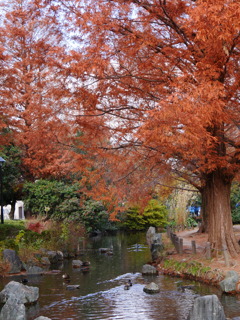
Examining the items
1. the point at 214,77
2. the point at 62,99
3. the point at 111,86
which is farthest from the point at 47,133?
the point at 214,77

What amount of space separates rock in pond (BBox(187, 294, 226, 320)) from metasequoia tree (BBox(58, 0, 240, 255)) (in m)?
3.01

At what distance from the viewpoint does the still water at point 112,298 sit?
8641 mm

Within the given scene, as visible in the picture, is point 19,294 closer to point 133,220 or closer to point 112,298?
point 112,298

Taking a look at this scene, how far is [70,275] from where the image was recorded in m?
13.3

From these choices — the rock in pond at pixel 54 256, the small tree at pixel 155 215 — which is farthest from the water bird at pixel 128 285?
the small tree at pixel 155 215

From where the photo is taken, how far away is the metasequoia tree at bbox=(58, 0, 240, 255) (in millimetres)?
8508

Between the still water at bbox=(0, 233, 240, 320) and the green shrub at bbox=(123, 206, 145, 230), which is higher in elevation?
the green shrub at bbox=(123, 206, 145, 230)

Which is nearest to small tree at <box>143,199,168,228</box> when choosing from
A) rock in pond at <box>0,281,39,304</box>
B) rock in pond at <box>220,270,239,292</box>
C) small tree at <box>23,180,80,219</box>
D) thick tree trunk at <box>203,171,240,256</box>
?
small tree at <box>23,180,80,219</box>

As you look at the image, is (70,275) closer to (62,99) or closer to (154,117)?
(62,99)

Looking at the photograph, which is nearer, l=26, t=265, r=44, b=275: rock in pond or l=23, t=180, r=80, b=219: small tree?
l=26, t=265, r=44, b=275: rock in pond

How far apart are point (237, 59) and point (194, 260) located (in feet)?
18.9

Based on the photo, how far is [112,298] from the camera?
393 inches

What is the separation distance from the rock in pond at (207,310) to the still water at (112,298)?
0.52 metres

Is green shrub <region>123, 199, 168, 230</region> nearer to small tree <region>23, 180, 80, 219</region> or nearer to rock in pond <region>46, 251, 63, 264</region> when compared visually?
small tree <region>23, 180, 80, 219</region>
